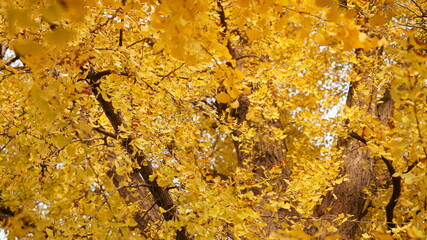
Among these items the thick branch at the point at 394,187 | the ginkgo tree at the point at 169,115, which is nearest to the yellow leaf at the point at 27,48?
the ginkgo tree at the point at 169,115

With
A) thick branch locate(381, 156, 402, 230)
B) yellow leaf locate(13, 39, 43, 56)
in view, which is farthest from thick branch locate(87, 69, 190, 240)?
thick branch locate(381, 156, 402, 230)

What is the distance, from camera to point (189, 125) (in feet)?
14.8

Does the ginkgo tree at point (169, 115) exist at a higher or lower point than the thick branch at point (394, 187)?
higher

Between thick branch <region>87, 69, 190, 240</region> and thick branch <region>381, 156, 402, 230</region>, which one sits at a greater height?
thick branch <region>87, 69, 190, 240</region>

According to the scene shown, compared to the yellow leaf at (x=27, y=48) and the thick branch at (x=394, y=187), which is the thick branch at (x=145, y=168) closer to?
the yellow leaf at (x=27, y=48)

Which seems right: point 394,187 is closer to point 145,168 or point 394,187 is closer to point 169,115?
point 169,115

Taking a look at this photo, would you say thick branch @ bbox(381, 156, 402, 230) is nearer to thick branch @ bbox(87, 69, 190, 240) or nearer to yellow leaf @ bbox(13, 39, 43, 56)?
thick branch @ bbox(87, 69, 190, 240)

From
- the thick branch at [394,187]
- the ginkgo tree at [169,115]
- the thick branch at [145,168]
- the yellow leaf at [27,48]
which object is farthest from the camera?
the thick branch at [394,187]

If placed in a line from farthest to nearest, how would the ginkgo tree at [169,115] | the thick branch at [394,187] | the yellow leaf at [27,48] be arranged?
the thick branch at [394,187], the ginkgo tree at [169,115], the yellow leaf at [27,48]

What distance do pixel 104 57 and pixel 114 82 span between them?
55cm

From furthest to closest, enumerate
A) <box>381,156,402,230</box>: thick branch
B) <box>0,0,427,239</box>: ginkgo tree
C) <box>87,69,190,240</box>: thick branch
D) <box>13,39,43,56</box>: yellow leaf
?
<box>381,156,402,230</box>: thick branch → <box>87,69,190,240</box>: thick branch → <box>0,0,427,239</box>: ginkgo tree → <box>13,39,43,56</box>: yellow leaf

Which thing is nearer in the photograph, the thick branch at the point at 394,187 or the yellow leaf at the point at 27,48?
the yellow leaf at the point at 27,48

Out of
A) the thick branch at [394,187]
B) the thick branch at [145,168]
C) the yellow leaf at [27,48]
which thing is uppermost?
the thick branch at [145,168]

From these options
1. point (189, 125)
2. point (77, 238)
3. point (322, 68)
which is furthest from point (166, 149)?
point (322, 68)
